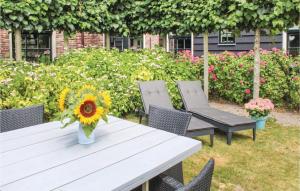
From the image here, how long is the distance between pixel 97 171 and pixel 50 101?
3.46 metres

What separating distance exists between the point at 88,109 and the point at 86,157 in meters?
0.39

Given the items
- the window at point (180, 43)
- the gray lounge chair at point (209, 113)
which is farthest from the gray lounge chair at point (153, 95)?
the window at point (180, 43)

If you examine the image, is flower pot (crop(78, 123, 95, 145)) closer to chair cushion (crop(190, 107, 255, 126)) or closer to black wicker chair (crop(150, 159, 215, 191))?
black wicker chair (crop(150, 159, 215, 191))

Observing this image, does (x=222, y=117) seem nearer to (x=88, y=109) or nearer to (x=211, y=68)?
(x=211, y=68)

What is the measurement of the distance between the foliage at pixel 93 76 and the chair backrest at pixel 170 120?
6.87ft

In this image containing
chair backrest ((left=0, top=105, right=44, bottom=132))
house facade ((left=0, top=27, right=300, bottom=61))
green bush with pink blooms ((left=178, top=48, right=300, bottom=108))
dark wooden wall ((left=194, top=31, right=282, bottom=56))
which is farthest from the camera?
dark wooden wall ((left=194, top=31, right=282, bottom=56))

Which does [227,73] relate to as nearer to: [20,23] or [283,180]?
[283,180]

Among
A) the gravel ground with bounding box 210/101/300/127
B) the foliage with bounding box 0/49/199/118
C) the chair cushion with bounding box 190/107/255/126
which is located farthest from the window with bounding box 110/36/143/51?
the chair cushion with bounding box 190/107/255/126

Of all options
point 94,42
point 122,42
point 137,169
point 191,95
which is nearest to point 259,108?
point 191,95

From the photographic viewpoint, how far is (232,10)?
6.66 m

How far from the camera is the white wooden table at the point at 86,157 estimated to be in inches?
77.0

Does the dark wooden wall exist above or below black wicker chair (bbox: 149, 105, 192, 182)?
above

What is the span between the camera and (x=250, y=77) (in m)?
8.05

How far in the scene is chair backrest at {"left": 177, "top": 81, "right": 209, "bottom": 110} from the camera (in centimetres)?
643
